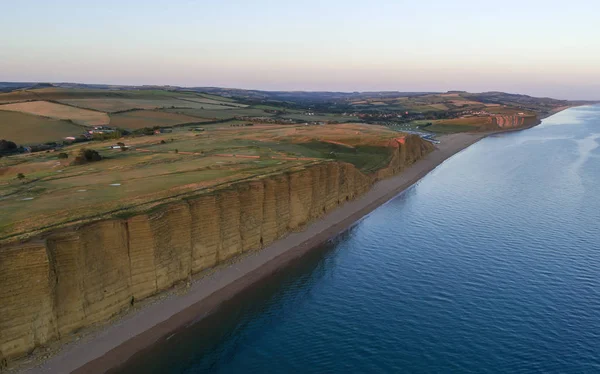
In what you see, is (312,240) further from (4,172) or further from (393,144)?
(393,144)

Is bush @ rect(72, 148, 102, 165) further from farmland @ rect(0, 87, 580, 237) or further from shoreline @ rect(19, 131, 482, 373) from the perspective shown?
shoreline @ rect(19, 131, 482, 373)

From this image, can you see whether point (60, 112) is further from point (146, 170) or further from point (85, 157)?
point (146, 170)

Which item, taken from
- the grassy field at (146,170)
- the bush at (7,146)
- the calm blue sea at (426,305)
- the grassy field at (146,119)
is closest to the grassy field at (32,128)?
the bush at (7,146)

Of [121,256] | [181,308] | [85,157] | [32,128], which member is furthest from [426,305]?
[32,128]

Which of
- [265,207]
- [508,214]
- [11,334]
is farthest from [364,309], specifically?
[508,214]

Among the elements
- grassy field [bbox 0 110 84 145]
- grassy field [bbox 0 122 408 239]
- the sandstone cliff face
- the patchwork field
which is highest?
the patchwork field

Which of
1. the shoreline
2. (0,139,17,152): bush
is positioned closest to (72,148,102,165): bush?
(0,139,17,152): bush
